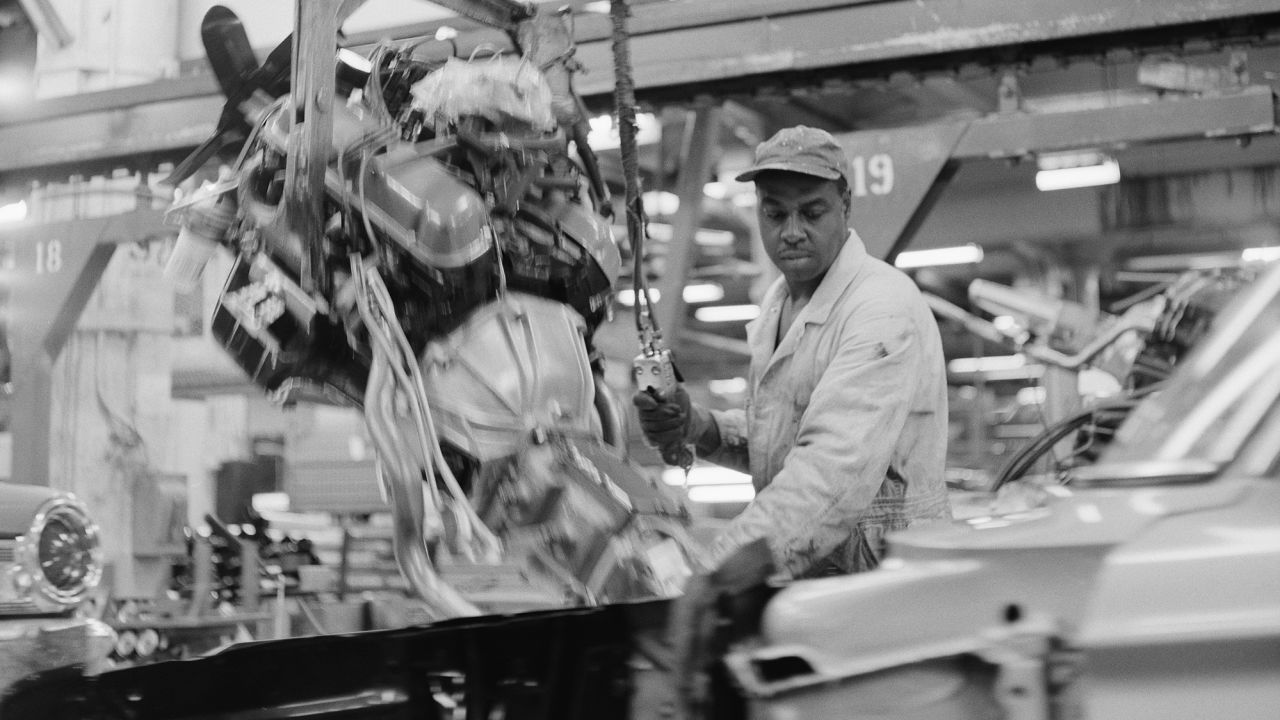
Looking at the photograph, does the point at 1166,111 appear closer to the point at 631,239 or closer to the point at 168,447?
the point at 631,239

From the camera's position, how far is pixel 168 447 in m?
11.0

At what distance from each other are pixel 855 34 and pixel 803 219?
2402 millimetres

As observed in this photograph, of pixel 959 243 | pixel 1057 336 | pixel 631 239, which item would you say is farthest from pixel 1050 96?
pixel 631 239

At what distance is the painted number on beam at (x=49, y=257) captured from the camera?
7.75 m

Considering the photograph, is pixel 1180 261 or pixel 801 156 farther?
pixel 1180 261

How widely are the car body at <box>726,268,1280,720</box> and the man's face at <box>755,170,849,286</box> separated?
58.7 inches

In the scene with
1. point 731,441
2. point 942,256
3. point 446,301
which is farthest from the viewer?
point 942,256

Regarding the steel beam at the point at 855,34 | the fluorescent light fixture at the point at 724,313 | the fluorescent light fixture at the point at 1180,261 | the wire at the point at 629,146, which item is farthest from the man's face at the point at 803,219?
the fluorescent light fixture at the point at 724,313

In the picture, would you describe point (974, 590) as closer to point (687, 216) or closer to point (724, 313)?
point (687, 216)

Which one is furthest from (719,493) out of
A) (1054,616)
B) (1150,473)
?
(1054,616)

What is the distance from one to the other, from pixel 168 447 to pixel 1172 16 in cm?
828

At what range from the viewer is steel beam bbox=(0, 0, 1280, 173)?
5.18m

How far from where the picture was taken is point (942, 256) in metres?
17.9

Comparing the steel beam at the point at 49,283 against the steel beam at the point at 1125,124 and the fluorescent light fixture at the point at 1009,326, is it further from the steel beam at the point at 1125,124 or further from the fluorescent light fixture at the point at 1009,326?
the fluorescent light fixture at the point at 1009,326
